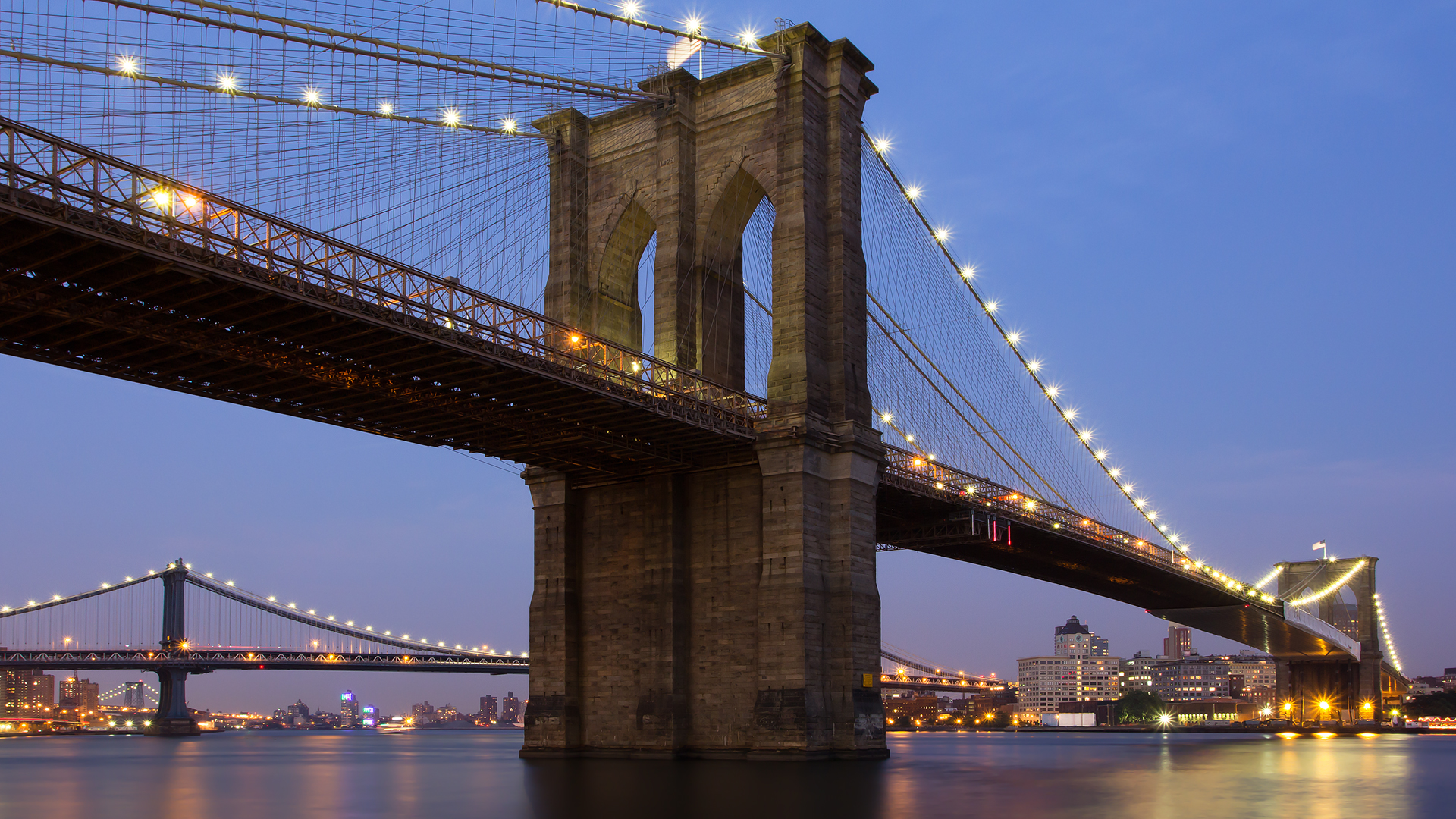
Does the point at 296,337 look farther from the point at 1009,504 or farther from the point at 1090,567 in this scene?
the point at 1090,567

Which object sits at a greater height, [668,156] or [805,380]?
[668,156]

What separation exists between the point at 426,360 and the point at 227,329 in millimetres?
4708

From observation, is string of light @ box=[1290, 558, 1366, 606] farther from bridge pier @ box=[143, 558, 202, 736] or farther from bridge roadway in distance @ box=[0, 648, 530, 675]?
bridge pier @ box=[143, 558, 202, 736]

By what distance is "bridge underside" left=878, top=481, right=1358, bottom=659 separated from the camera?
5462 cm

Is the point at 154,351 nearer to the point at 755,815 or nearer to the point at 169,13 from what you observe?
the point at 169,13

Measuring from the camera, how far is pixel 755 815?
908 inches

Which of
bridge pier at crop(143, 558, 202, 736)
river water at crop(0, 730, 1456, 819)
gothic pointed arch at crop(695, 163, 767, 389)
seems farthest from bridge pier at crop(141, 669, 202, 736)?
gothic pointed arch at crop(695, 163, 767, 389)

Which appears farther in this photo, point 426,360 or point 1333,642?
point 1333,642

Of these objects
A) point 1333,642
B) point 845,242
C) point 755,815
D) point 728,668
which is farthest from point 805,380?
point 1333,642

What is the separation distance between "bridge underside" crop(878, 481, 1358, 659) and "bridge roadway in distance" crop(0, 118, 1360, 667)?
453 cm

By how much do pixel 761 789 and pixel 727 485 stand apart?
14743mm

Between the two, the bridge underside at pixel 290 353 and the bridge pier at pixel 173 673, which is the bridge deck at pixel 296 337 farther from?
the bridge pier at pixel 173 673

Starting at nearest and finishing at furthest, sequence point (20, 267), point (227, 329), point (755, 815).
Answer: point (755, 815) → point (20, 267) → point (227, 329)

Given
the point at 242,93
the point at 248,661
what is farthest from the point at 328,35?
the point at 248,661
